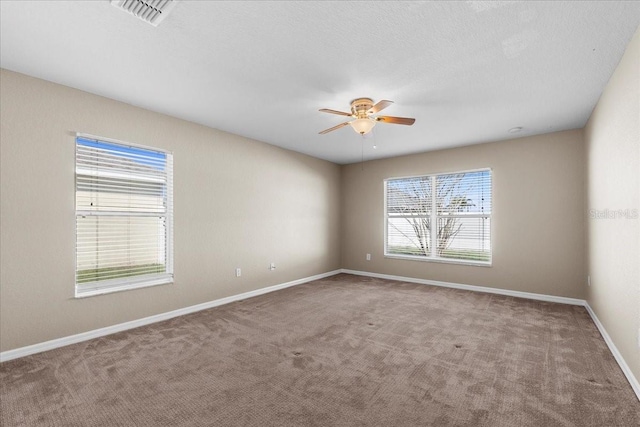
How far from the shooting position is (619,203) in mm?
2516

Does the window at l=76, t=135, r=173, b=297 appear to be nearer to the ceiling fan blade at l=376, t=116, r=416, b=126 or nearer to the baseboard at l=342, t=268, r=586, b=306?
the ceiling fan blade at l=376, t=116, r=416, b=126

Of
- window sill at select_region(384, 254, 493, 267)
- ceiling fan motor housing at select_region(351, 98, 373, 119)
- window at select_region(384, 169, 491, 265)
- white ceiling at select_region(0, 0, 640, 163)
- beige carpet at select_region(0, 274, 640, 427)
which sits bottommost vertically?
beige carpet at select_region(0, 274, 640, 427)

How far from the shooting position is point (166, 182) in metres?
3.77

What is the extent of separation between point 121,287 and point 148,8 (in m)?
2.79

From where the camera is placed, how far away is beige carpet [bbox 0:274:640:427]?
1.86 meters

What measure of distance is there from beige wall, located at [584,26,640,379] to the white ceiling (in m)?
0.25

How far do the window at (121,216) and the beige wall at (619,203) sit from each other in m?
4.47

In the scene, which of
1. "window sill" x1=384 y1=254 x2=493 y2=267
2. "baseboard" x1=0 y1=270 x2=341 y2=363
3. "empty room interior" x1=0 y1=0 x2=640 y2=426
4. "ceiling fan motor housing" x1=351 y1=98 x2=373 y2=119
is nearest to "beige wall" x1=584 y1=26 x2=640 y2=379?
"empty room interior" x1=0 y1=0 x2=640 y2=426

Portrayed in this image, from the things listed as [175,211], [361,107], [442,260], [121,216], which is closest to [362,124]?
[361,107]

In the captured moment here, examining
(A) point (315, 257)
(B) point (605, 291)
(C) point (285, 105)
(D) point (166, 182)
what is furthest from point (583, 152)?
(D) point (166, 182)

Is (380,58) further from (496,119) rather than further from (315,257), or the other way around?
(315,257)

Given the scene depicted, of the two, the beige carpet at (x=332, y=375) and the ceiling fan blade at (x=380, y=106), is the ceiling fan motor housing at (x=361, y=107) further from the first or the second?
the beige carpet at (x=332, y=375)

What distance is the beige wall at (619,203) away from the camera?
2.12 m

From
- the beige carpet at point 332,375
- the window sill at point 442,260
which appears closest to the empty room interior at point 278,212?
the beige carpet at point 332,375
